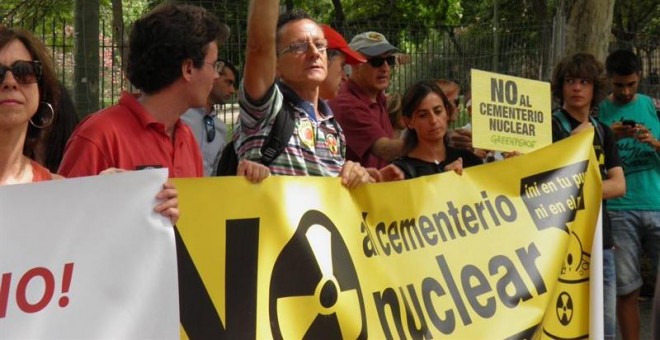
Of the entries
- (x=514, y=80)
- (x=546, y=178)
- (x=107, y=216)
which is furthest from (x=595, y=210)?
(x=107, y=216)

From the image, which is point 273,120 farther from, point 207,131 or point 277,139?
point 207,131

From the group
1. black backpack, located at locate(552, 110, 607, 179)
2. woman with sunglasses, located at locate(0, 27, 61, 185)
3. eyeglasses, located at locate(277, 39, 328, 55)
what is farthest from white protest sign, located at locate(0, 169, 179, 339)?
black backpack, located at locate(552, 110, 607, 179)

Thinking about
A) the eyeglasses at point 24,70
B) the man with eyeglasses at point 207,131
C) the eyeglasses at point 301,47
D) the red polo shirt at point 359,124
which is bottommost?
the man with eyeglasses at point 207,131

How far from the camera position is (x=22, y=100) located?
10.4 ft

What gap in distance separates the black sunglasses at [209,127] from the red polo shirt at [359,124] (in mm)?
982

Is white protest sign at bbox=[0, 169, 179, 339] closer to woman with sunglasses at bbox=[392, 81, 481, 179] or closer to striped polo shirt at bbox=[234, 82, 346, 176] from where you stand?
striped polo shirt at bbox=[234, 82, 346, 176]

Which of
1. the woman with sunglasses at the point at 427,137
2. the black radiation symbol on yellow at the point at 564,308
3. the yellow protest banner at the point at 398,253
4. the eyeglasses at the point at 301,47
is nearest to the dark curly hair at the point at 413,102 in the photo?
the woman with sunglasses at the point at 427,137

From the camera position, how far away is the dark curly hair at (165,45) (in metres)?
3.77

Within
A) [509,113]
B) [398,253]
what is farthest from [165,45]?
[509,113]

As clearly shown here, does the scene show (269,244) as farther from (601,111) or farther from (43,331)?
(601,111)

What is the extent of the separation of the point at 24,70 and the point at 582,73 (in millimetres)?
3461

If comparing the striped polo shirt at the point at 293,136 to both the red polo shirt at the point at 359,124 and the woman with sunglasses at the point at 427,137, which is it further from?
the red polo shirt at the point at 359,124

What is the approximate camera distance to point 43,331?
117 inches

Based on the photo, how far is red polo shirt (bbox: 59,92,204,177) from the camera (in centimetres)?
351
